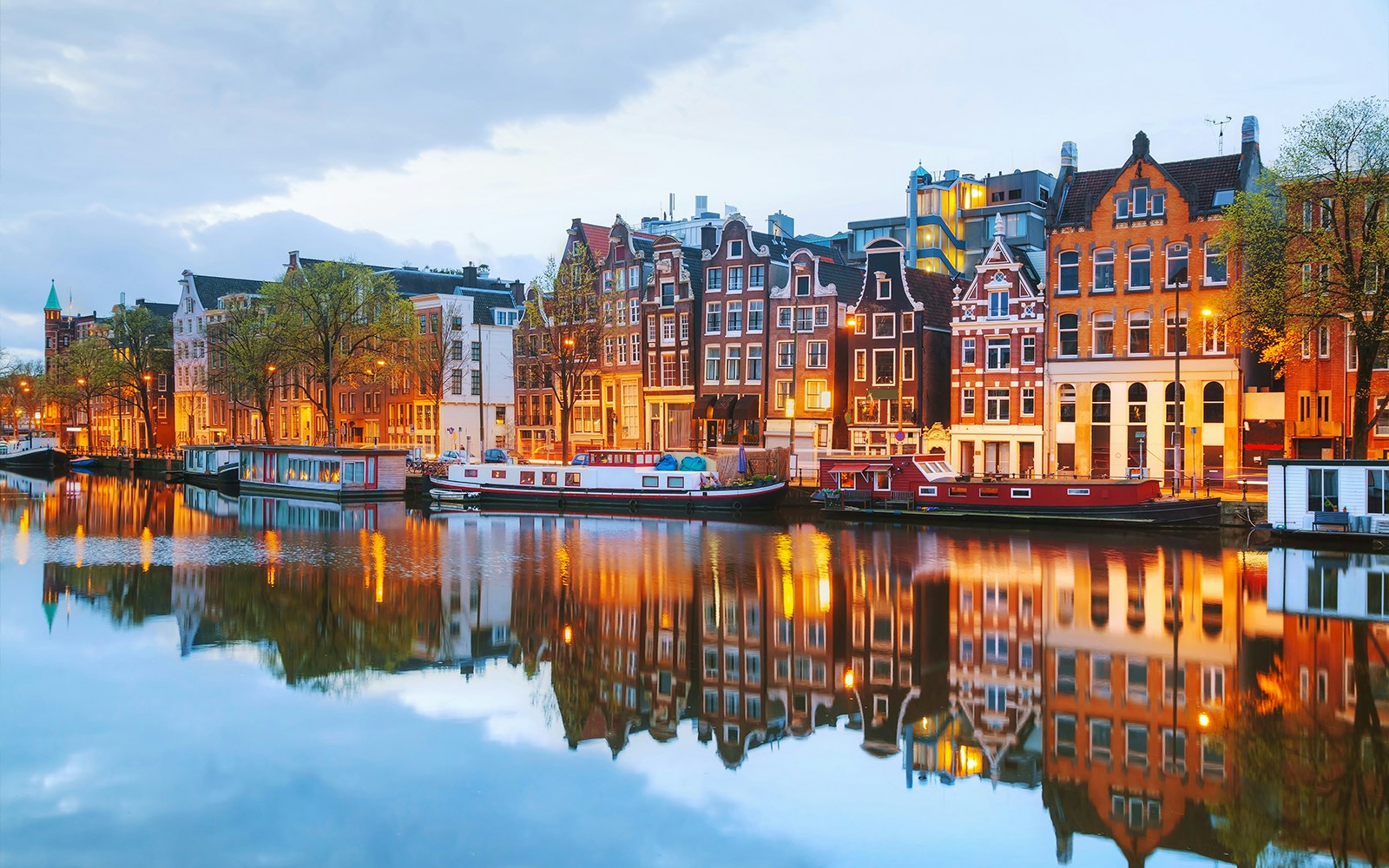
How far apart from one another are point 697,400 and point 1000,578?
136 ft

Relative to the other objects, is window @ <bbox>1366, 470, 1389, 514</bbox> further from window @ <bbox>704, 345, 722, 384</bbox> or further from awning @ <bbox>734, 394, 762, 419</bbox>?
window @ <bbox>704, 345, 722, 384</bbox>

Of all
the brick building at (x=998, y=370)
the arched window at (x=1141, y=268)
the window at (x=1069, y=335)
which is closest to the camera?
the arched window at (x=1141, y=268)

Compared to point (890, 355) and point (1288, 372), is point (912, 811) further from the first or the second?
point (890, 355)

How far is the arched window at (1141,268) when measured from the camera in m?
62.4

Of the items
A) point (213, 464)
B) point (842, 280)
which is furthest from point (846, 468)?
point (213, 464)

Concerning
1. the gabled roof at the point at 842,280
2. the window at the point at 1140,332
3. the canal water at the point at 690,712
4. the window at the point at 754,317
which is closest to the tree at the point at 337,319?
the window at the point at 754,317

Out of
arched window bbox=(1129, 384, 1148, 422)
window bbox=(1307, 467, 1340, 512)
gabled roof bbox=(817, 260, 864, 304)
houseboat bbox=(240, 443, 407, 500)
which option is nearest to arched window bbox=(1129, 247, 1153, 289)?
arched window bbox=(1129, 384, 1148, 422)

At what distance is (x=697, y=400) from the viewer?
78.2 metres

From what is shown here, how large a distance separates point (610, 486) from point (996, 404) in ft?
71.8

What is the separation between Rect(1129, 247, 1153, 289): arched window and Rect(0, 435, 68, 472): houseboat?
102 m

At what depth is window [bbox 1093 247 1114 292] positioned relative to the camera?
6353cm

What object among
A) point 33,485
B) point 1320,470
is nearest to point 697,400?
point 1320,470

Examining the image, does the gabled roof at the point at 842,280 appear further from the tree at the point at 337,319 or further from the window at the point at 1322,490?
the tree at the point at 337,319

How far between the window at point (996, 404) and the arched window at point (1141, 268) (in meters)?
8.78
